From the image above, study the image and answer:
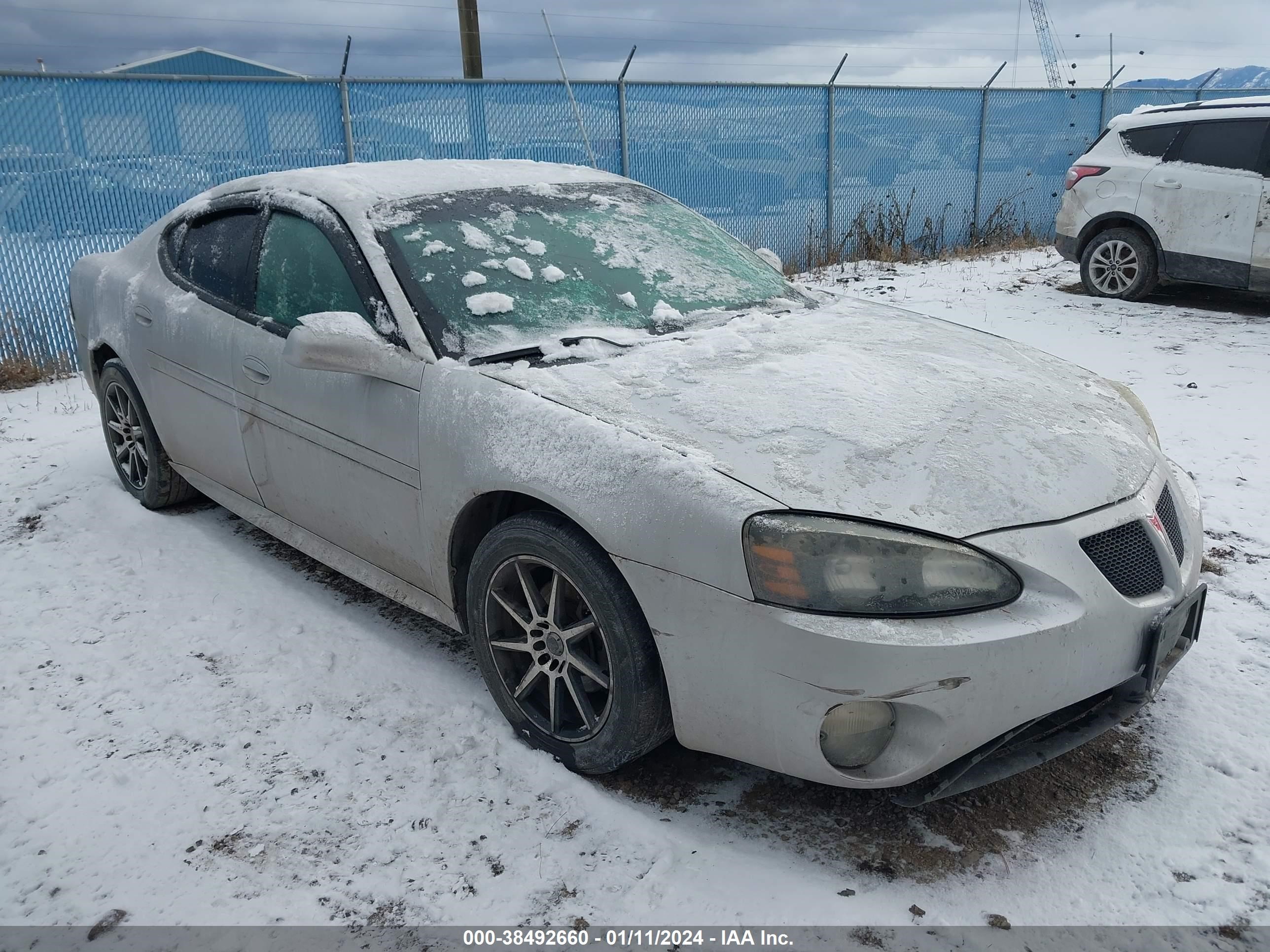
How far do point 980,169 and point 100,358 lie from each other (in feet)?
41.0

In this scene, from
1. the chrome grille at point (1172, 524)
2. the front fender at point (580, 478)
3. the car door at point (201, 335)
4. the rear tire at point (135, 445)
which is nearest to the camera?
the front fender at point (580, 478)

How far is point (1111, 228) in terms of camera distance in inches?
360

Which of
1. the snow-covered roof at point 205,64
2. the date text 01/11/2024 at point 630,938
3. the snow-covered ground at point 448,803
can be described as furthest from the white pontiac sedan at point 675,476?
the snow-covered roof at point 205,64

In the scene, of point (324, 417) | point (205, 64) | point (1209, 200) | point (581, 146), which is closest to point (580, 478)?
point (324, 417)

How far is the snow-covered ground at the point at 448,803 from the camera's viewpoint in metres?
2.30

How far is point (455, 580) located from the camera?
2.99 metres

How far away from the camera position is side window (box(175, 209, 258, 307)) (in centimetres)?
380

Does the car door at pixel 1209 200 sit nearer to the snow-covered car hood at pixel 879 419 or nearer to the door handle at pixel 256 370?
the snow-covered car hood at pixel 879 419

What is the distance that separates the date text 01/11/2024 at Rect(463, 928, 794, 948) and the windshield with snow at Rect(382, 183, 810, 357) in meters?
1.59

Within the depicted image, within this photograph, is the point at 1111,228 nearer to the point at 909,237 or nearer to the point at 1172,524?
the point at 909,237

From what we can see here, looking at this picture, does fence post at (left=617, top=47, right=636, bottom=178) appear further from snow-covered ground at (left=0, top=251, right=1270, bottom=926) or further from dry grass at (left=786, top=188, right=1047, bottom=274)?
snow-covered ground at (left=0, top=251, right=1270, bottom=926)

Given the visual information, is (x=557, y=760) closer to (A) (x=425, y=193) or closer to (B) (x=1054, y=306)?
(A) (x=425, y=193)

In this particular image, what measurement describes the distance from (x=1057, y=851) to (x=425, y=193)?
2.79 meters

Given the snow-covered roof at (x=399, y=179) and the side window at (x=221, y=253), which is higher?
the snow-covered roof at (x=399, y=179)
